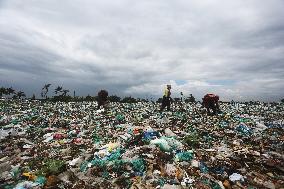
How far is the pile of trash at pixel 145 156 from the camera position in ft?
22.7

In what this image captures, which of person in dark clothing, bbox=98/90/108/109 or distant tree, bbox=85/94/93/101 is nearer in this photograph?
person in dark clothing, bbox=98/90/108/109

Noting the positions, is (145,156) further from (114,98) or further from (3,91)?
(3,91)

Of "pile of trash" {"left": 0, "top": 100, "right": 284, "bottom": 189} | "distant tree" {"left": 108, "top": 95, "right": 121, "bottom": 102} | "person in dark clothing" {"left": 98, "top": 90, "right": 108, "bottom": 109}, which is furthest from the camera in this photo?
"distant tree" {"left": 108, "top": 95, "right": 121, "bottom": 102}

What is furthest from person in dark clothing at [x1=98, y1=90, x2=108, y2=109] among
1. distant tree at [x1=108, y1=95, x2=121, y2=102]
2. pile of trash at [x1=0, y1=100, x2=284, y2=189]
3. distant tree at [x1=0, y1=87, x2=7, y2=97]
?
distant tree at [x1=0, y1=87, x2=7, y2=97]

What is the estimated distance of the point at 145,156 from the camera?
25.2ft

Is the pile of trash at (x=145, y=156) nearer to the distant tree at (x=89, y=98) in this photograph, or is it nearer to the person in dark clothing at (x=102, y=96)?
the person in dark clothing at (x=102, y=96)

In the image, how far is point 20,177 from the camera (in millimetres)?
7676

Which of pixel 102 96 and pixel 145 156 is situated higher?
pixel 102 96

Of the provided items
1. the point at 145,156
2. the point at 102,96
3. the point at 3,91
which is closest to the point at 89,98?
the point at 3,91

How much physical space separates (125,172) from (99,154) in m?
1.44

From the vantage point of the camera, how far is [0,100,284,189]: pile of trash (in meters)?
6.92

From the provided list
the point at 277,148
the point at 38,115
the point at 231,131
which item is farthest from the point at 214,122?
the point at 38,115

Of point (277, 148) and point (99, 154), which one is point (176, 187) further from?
point (277, 148)

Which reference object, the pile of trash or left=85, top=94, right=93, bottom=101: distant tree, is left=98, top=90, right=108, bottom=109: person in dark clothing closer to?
the pile of trash
